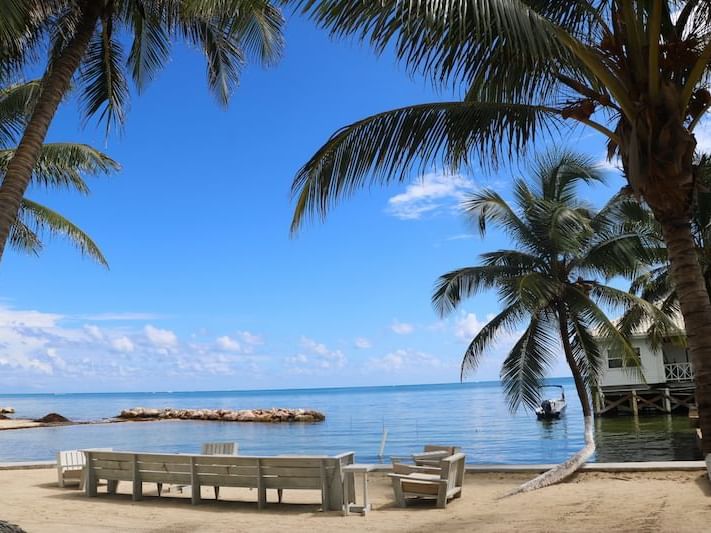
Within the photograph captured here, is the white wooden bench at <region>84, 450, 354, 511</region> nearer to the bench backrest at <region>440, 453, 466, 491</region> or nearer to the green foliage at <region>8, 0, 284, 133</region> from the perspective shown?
the bench backrest at <region>440, 453, 466, 491</region>

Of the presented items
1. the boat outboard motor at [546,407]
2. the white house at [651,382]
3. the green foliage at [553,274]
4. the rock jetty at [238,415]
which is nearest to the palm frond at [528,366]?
the green foliage at [553,274]

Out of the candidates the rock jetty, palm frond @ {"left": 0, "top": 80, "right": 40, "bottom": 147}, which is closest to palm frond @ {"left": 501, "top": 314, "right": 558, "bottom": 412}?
palm frond @ {"left": 0, "top": 80, "right": 40, "bottom": 147}

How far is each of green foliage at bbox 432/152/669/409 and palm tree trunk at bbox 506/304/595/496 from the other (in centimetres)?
7

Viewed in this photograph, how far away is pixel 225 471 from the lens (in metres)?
8.93

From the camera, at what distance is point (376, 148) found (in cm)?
739

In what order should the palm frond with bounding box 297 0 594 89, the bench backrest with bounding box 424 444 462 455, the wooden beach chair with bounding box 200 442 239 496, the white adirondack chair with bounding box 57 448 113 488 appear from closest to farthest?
the palm frond with bounding box 297 0 594 89, the white adirondack chair with bounding box 57 448 113 488, the bench backrest with bounding box 424 444 462 455, the wooden beach chair with bounding box 200 442 239 496

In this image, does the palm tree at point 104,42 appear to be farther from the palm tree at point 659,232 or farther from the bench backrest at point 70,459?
the palm tree at point 659,232

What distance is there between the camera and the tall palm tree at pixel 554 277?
13.9 metres

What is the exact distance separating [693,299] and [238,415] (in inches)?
1944

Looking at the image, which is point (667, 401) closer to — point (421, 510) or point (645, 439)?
point (645, 439)

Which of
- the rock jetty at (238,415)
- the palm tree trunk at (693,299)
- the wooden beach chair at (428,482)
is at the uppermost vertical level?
the palm tree trunk at (693,299)

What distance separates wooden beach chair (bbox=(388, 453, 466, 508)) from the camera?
8.69 metres

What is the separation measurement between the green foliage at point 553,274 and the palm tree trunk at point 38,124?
9.22 meters

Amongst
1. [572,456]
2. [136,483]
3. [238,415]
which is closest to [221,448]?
[136,483]
